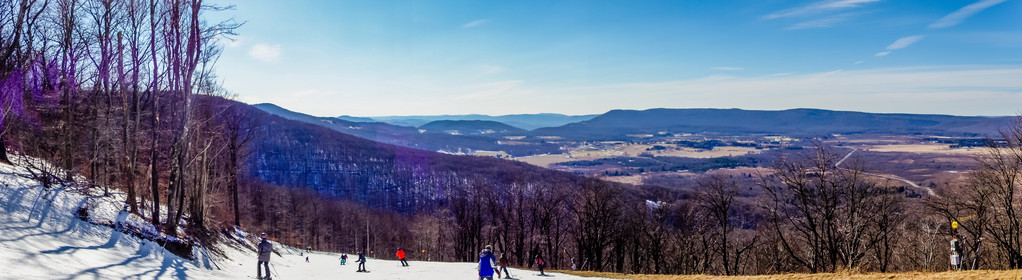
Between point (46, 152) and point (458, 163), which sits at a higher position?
point (46, 152)

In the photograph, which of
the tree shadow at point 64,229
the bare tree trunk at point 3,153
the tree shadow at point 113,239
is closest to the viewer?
the tree shadow at point 64,229

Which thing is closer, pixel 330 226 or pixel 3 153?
pixel 3 153

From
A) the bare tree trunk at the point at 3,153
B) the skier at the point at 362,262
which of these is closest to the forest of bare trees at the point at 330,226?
the bare tree trunk at the point at 3,153

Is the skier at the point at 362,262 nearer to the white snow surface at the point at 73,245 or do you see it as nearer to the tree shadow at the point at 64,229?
the white snow surface at the point at 73,245

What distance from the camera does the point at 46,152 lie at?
60.1ft

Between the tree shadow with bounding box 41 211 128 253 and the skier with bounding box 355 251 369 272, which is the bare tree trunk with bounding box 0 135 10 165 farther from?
the skier with bounding box 355 251 369 272

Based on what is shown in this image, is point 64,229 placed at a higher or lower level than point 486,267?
higher

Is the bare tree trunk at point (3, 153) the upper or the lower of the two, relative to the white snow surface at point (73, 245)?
upper

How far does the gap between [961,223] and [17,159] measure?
5405 cm

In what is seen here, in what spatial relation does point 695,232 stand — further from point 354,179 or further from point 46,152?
point 354,179

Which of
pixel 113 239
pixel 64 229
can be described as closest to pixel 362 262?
pixel 113 239

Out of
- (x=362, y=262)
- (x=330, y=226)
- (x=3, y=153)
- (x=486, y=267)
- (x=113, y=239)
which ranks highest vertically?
(x=3, y=153)

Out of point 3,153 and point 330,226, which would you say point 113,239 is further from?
point 330,226

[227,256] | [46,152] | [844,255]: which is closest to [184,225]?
[227,256]
